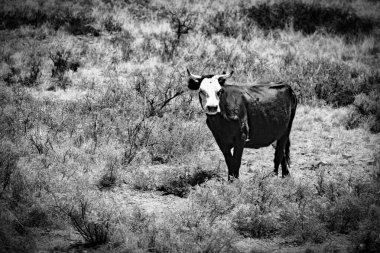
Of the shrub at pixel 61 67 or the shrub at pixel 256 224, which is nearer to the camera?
the shrub at pixel 256 224

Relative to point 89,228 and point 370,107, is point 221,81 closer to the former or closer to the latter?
point 89,228

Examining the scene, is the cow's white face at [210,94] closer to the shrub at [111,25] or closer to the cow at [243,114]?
the cow at [243,114]

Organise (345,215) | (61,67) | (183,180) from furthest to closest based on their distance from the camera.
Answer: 1. (61,67)
2. (183,180)
3. (345,215)

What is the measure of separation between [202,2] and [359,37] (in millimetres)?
6769

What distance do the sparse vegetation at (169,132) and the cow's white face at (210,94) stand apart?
4.04 feet

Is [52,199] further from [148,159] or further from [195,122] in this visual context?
[195,122]

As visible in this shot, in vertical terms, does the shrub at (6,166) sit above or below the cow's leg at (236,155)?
below

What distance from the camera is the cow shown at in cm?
641

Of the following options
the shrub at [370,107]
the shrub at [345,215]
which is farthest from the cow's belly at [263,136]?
the shrub at [370,107]

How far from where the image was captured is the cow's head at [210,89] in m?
6.09

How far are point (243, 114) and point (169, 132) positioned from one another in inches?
106

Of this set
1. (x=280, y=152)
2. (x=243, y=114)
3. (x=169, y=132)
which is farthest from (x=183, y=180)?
(x=169, y=132)

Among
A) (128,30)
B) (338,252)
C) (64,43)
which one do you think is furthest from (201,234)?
(128,30)

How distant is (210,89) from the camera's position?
6242 mm
